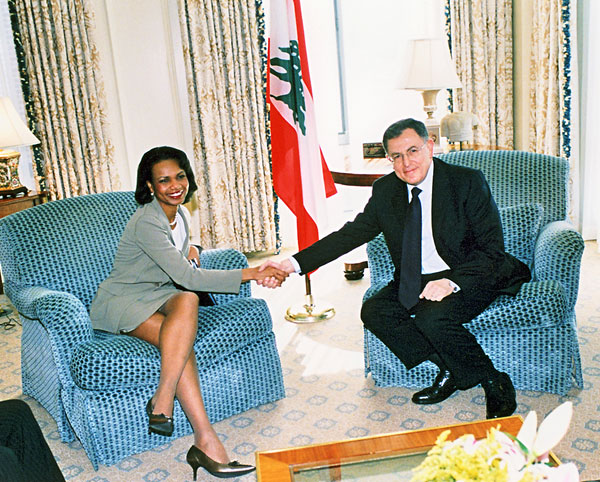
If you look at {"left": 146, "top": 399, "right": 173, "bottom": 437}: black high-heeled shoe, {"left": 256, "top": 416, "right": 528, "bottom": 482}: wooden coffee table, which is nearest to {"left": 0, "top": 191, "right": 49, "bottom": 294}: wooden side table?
{"left": 146, "top": 399, "right": 173, "bottom": 437}: black high-heeled shoe

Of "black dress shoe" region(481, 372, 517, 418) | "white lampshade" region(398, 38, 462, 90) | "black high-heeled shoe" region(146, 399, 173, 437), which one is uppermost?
"white lampshade" region(398, 38, 462, 90)

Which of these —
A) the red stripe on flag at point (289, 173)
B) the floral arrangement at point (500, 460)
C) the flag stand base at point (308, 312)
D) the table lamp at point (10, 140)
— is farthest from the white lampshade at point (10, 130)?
the floral arrangement at point (500, 460)

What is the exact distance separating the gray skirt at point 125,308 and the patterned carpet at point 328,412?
1.70ft

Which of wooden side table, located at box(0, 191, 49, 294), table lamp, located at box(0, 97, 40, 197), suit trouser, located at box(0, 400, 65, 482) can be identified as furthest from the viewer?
wooden side table, located at box(0, 191, 49, 294)

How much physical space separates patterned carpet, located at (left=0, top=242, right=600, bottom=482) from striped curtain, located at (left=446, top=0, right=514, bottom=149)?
1.90 meters

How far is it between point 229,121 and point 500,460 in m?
4.44

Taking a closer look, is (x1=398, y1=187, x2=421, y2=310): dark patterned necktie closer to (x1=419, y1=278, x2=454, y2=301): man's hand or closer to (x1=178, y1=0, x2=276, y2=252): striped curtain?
(x1=419, y1=278, x2=454, y2=301): man's hand

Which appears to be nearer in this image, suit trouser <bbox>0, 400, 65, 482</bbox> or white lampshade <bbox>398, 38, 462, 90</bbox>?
Result: suit trouser <bbox>0, 400, 65, 482</bbox>

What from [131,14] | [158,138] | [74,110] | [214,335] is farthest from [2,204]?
[214,335]

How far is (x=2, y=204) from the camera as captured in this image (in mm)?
4500

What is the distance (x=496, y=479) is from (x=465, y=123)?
10.8ft

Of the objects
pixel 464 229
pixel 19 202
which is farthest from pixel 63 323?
pixel 19 202

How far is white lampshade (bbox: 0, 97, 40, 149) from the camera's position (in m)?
4.14

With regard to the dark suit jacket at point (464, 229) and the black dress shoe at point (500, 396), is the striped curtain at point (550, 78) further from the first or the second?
the black dress shoe at point (500, 396)
